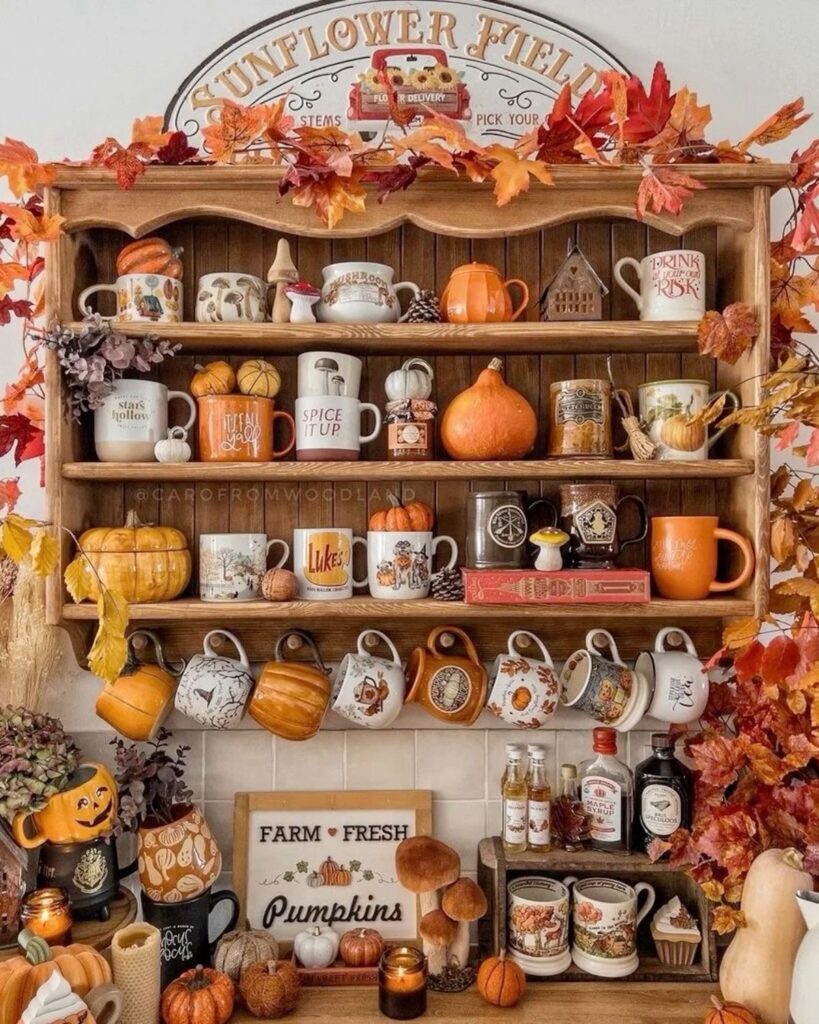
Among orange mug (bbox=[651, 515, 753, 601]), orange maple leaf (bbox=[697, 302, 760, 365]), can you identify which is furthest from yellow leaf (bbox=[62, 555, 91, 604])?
orange maple leaf (bbox=[697, 302, 760, 365])

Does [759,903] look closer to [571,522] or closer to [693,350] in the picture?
[571,522]

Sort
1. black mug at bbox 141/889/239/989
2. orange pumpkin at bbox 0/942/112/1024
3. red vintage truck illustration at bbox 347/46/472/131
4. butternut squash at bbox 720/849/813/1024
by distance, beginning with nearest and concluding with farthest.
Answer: orange pumpkin at bbox 0/942/112/1024 → butternut squash at bbox 720/849/813/1024 → black mug at bbox 141/889/239/989 → red vintage truck illustration at bbox 347/46/472/131

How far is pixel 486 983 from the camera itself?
4.10 ft

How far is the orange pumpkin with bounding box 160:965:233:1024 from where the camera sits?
1.18 meters

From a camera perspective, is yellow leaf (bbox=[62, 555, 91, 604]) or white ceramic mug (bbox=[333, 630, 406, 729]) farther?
Result: white ceramic mug (bbox=[333, 630, 406, 729])

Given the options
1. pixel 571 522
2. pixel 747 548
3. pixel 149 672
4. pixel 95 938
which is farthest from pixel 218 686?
pixel 747 548

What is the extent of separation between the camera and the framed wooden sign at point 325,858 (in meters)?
1.44

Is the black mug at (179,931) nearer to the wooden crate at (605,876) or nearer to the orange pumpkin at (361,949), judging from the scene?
the orange pumpkin at (361,949)

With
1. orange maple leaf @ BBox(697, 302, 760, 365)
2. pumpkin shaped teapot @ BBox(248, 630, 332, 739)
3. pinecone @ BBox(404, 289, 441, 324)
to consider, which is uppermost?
pinecone @ BBox(404, 289, 441, 324)

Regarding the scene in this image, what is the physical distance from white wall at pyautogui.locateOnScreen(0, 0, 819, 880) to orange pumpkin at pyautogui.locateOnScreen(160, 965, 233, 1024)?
0.94 ft

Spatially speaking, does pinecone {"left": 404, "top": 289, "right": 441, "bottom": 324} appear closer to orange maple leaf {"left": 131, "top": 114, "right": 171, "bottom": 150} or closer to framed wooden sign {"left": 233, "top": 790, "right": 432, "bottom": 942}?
orange maple leaf {"left": 131, "top": 114, "right": 171, "bottom": 150}

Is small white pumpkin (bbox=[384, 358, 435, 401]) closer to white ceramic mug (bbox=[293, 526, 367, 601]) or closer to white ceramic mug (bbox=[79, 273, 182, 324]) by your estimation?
white ceramic mug (bbox=[293, 526, 367, 601])

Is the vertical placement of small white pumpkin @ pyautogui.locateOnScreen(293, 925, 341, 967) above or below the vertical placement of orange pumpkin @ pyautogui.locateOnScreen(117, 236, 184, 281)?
below

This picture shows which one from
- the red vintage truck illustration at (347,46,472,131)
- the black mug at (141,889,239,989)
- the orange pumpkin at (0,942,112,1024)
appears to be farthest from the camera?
the red vintage truck illustration at (347,46,472,131)
